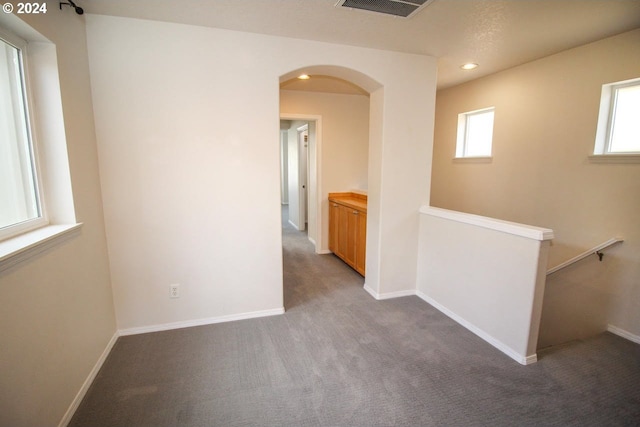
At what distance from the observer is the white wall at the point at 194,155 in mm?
2229

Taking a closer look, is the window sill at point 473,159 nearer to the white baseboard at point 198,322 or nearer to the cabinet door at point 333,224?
the cabinet door at point 333,224

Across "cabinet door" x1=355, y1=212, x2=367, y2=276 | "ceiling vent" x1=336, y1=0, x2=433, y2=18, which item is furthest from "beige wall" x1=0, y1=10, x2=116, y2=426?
"cabinet door" x1=355, y1=212, x2=367, y2=276

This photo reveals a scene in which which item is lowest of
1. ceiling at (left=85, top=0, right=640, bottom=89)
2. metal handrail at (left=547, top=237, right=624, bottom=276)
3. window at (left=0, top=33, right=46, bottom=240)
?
metal handrail at (left=547, top=237, right=624, bottom=276)

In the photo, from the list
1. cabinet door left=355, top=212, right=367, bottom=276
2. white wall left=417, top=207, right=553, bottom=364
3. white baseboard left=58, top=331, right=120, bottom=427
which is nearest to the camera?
white baseboard left=58, top=331, right=120, bottom=427

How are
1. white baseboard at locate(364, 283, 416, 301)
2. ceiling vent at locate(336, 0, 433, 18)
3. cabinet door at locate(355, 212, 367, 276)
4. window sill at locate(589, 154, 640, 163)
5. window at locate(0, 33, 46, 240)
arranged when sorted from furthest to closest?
cabinet door at locate(355, 212, 367, 276)
white baseboard at locate(364, 283, 416, 301)
window sill at locate(589, 154, 640, 163)
ceiling vent at locate(336, 0, 433, 18)
window at locate(0, 33, 46, 240)

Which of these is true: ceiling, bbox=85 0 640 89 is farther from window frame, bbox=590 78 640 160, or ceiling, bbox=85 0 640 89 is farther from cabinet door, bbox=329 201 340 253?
cabinet door, bbox=329 201 340 253

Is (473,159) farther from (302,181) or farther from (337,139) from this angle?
(302,181)

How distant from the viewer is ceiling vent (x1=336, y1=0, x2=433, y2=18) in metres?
1.95

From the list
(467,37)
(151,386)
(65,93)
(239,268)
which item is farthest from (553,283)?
(65,93)

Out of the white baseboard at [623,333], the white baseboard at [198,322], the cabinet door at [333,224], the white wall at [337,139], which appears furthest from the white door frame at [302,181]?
the white baseboard at [623,333]

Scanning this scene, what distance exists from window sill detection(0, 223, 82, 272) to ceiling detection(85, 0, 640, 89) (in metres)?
1.51

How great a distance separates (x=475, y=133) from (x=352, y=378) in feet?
11.9

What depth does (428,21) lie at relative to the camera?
2.23 meters

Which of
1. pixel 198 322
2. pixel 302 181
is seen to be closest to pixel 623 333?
pixel 198 322
